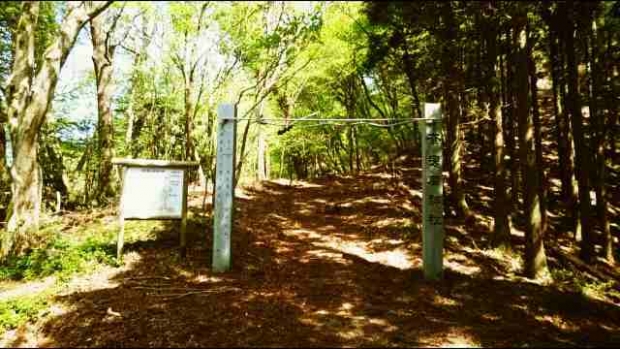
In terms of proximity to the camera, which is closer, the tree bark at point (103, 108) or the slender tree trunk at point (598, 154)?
the slender tree trunk at point (598, 154)

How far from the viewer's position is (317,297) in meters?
5.81

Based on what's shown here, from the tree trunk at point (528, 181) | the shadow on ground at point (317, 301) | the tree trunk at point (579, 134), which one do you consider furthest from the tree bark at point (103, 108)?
the tree trunk at point (579, 134)

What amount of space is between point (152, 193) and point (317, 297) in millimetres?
3621

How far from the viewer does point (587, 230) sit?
8688 millimetres

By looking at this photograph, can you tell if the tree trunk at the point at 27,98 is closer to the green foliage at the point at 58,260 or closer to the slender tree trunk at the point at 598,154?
the green foliage at the point at 58,260

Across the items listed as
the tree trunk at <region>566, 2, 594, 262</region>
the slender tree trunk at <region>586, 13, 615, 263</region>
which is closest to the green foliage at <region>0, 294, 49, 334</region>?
the tree trunk at <region>566, 2, 594, 262</region>

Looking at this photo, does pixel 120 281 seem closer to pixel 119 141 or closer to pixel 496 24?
pixel 496 24

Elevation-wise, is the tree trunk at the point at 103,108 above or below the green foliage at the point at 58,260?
above

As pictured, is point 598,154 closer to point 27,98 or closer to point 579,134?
point 579,134

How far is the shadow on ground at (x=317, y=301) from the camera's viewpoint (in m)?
4.58

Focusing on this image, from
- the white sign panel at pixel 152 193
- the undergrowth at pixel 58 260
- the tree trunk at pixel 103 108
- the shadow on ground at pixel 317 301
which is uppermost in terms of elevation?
the tree trunk at pixel 103 108

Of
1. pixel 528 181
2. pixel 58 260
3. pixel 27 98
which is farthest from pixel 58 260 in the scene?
pixel 528 181

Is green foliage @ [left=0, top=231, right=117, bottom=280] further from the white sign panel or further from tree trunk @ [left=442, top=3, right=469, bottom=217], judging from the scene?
tree trunk @ [left=442, top=3, right=469, bottom=217]

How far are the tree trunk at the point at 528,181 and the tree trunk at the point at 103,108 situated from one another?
10.7 meters
